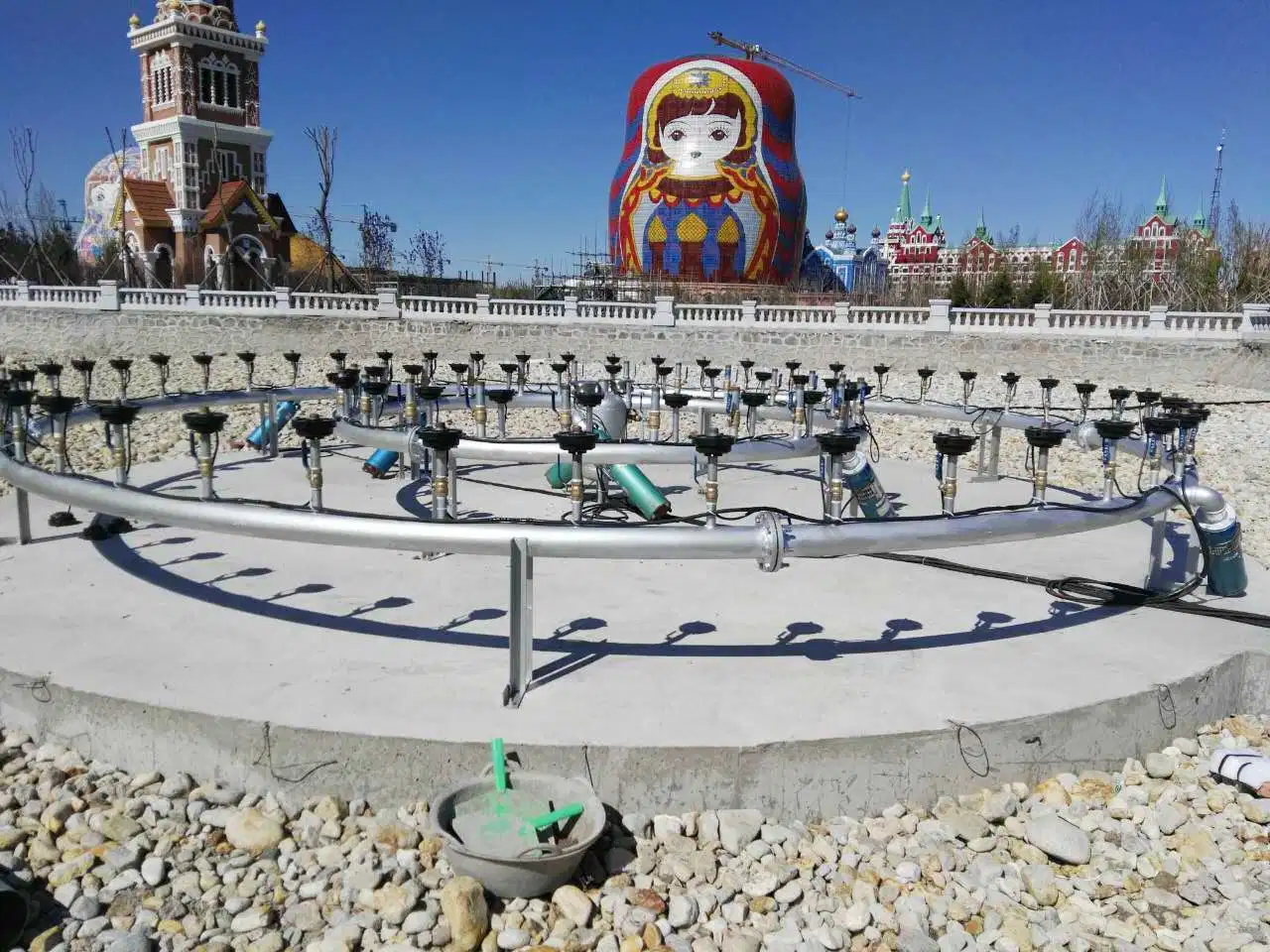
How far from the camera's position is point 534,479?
10.8m

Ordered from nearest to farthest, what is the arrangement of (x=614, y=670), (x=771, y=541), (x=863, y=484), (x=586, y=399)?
(x=771, y=541), (x=614, y=670), (x=863, y=484), (x=586, y=399)

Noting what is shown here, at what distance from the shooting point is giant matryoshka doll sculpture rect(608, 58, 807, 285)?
1710 inches

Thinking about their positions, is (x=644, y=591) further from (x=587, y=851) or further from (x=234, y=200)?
(x=234, y=200)

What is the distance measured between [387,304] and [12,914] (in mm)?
28878

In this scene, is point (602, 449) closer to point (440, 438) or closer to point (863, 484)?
point (863, 484)

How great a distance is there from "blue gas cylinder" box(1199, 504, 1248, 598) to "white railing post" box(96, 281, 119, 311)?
33026 mm

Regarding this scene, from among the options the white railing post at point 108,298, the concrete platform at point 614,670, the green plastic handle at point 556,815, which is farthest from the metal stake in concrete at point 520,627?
the white railing post at point 108,298

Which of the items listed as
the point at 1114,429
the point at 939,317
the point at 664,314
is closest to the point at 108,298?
the point at 664,314

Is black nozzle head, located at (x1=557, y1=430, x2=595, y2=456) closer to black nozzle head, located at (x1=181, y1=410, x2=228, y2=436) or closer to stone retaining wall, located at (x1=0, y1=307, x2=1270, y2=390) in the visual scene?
black nozzle head, located at (x1=181, y1=410, x2=228, y2=436)

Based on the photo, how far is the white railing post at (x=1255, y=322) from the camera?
24469mm

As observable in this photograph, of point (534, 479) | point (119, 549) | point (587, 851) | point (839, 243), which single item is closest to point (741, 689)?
point (587, 851)

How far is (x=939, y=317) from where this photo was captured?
2823cm

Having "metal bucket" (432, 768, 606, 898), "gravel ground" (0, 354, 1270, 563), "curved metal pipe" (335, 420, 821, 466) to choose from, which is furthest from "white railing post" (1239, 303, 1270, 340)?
"metal bucket" (432, 768, 606, 898)

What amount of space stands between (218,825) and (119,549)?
3830 mm
